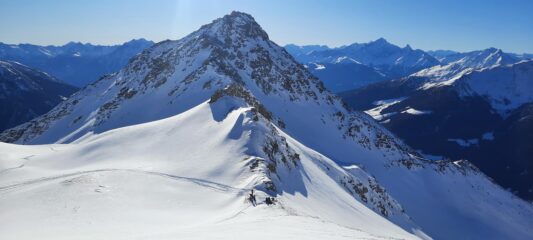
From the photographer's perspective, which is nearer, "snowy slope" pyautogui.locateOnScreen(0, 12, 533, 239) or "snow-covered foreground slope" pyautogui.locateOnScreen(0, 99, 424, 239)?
"snow-covered foreground slope" pyautogui.locateOnScreen(0, 99, 424, 239)

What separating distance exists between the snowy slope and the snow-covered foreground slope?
0.29 m

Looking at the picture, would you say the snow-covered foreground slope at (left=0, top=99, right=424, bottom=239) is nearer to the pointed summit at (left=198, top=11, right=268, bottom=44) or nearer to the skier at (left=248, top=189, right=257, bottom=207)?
the skier at (left=248, top=189, right=257, bottom=207)

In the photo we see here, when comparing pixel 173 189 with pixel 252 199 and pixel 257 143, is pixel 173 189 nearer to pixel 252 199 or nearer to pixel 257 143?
pixel 252 199

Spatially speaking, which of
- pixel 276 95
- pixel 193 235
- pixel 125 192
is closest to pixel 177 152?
pixel 125 192

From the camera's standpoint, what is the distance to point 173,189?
34094mm

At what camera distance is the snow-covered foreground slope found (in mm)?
23688

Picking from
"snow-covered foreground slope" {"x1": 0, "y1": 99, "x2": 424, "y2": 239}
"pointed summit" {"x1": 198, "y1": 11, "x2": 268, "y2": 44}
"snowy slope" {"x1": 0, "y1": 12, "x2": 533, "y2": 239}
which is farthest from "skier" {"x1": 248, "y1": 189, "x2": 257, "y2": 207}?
"pointed summit" {"x1": 198, "y1": 11, "x2": 268, "y2": 44}

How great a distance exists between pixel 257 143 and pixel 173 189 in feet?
46.5

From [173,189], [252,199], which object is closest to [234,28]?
[173,189]

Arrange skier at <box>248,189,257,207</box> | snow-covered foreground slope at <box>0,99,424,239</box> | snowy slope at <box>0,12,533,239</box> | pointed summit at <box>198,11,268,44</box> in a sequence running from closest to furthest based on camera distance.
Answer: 1. snow-covered foreground slope at <box>0,99,424,239</box>
2. skier at <box>248,189,257,207</box>
3. snowy slope at <box>0,12,533,239</box>
4. pointed summit at <box>198,11,268,44</box>

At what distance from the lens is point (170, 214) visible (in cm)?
2795

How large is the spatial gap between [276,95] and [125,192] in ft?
242

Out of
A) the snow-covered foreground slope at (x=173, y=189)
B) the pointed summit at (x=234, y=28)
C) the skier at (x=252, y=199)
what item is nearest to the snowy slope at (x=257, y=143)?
the snow-covered foreground slope at (x=173, y=189)

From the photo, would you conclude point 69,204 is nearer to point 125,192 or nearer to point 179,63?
point 125,192
